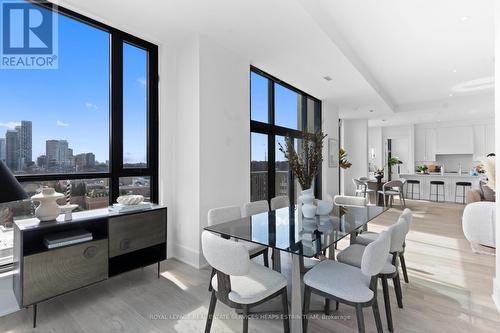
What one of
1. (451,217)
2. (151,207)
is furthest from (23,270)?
(451,217)

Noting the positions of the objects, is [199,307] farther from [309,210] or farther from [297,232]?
[309,210]

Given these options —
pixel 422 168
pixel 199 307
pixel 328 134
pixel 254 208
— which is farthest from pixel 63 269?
pixel 422 168

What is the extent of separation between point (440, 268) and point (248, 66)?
12.7ft

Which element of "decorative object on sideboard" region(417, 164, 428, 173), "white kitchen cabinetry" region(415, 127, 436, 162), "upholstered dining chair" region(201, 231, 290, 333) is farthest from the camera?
"white kitchen cabinetry" region(415, 127, 436, 162)

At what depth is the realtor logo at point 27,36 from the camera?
94.3 inches

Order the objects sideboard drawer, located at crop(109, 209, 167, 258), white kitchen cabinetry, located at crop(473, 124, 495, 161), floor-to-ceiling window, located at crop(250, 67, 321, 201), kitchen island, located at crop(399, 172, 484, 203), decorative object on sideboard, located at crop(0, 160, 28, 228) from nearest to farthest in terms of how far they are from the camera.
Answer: decorative object on sideboard, located at crop(0, 160, 28, 228), sideboard drawer, located at crop(109, 209, 167, 258), floor-to-ceiling window, located at crop(250, 67, 321, 201), kitchen island, located at crop(399, 172, 484, 203), white kitchen cabinetry, located at crop(473, 124, 495, 161)

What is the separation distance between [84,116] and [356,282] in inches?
124

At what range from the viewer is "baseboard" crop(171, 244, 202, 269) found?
3156mm

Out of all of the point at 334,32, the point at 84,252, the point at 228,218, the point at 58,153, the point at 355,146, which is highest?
the point at 334,32

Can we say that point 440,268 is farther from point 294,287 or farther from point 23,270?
point 23,270

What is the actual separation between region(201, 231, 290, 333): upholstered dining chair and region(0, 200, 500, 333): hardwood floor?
0.47m

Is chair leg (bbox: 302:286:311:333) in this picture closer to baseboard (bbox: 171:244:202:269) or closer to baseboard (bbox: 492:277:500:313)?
baseboard (bbox: 171:244:202:269)

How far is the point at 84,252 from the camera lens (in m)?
2.27

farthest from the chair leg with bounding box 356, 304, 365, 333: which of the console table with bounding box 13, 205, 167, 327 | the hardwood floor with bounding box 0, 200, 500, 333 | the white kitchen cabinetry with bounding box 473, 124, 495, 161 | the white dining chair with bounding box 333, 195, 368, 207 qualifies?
the white kitchen cabinetry with bounding box 473, 124, 495, 161
